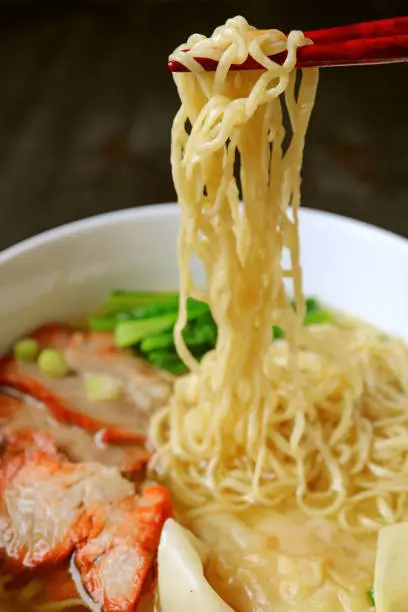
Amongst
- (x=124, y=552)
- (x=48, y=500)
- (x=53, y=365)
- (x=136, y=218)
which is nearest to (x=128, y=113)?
(x=136, y=218)

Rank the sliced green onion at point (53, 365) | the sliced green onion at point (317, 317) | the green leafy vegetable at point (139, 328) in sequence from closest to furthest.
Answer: the sliced green onion at point (53, 365)
the green leafy vegetable at point (139, 328)
the sliced green onion at point (317, 317)

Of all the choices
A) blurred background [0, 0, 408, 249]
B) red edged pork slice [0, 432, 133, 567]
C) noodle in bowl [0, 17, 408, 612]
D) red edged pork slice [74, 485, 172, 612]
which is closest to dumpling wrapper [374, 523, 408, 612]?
noodle in bowl [0, 17, 408, 612]

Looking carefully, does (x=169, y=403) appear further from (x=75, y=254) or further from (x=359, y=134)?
(x=359, y=134)

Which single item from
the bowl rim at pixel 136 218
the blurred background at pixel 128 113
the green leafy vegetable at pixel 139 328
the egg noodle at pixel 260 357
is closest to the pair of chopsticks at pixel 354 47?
the egg noodle at pixel 260 357

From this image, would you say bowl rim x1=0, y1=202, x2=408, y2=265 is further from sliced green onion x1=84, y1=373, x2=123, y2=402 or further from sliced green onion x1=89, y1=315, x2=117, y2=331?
sliced green onion x1=84, y1=373, x2=123, y2=402

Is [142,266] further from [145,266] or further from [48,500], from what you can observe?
[48,500]

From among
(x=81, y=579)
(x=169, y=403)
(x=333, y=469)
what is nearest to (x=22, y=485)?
(x=81, y=579)

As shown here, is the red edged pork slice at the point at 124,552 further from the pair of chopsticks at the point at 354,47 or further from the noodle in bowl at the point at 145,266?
the pair of chopsticks at the point at 354,47
